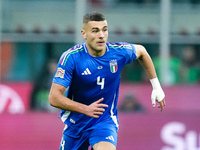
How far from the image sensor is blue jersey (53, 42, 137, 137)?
6.34 metres

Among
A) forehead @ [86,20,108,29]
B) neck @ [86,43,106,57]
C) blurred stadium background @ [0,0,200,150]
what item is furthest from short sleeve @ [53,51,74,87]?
blurred stadium background @ [0,0,200,150]

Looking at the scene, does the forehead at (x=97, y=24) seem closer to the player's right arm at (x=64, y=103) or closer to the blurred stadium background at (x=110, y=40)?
the player's right arm at (x=64, y=103)

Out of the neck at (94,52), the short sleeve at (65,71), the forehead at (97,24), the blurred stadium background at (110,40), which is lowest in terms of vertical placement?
the blurred stadium background at (110,40)

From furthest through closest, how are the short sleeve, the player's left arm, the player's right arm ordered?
the player's left arm → the short sleeve → the player's right arm

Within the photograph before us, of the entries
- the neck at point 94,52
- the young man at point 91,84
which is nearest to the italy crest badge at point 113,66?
the young man at point 91,84

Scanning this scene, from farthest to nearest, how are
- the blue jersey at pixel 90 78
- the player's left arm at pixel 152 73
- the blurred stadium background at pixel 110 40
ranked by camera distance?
the blurred stadium background at pixel 110 40 → the player's left arm at pixel 152 73 → the blue jersey at pixel 90 78

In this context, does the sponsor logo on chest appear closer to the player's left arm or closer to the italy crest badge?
the italy crest badge

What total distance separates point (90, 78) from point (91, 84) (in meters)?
0.08

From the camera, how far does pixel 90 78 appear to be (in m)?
6.41

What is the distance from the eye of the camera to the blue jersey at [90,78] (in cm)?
634

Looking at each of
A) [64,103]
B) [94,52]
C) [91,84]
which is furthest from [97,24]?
[64,103]

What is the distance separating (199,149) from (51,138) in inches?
96.1

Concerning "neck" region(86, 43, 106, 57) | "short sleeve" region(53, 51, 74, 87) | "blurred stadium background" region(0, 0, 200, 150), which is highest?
"neck" region(86, 43, 106, 57)

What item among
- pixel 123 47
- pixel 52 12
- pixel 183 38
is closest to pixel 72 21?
pixel 52 12
